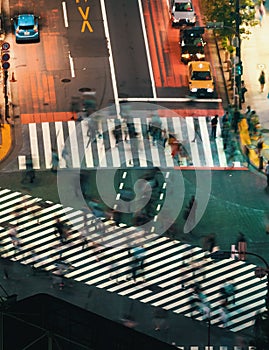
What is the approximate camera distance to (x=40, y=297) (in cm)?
7075

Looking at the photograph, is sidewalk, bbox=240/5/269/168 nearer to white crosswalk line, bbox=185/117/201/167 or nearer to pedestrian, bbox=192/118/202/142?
pedestrian, bbox=192/118/202/142

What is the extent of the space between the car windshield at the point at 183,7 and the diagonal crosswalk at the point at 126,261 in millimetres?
26898

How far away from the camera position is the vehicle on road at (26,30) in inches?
4668

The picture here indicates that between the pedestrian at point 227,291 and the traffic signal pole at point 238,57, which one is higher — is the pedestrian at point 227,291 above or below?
below

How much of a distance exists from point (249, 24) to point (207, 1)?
4933 mm

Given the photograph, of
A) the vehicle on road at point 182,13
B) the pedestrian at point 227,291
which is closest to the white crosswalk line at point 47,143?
the vehicle on road at point 182,13

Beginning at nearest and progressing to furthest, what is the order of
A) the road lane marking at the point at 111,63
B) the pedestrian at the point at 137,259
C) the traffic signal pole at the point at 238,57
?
1. the pedestrian at the point at 137,259
2. the traffic signal pole at the point at 238,57
3. the road lane marking at the point at 111,63

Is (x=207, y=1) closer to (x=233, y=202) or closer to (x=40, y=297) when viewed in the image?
(x=233, y=202)

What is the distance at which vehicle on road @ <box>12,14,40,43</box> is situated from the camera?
11856cm

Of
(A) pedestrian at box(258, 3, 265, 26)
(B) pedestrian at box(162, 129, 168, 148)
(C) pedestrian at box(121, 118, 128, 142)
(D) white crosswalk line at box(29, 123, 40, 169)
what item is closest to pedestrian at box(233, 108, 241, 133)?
(B) pedestrian at box(162, 129, 168, 148)

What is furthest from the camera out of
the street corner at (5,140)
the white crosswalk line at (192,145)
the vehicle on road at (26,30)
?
the vehicle on road at (26,30)

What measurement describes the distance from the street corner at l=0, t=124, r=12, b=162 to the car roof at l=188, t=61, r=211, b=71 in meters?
15.4

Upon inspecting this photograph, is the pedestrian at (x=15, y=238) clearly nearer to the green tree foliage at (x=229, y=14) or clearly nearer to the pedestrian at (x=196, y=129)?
the pedestrian at (x=196, y=129)

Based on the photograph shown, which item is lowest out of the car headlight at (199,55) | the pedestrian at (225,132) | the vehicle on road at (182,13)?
the pedestrian at (225,132)
